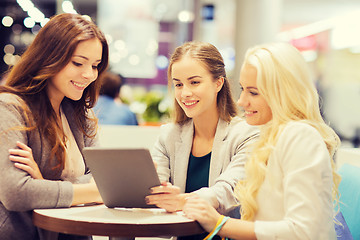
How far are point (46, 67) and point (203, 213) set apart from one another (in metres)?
1.00

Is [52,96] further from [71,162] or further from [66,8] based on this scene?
[66,8]

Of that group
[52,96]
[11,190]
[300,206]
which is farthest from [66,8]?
[300,206]

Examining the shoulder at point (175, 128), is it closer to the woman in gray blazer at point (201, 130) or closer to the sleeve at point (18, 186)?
the woman in gray blazer at point (201, 130)

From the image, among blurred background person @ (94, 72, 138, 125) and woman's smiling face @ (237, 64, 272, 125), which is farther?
blurred background person @ (94, 72, 138, 125)

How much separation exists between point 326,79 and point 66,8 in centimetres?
836

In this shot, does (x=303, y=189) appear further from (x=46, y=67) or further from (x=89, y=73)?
(x=46, y=67)

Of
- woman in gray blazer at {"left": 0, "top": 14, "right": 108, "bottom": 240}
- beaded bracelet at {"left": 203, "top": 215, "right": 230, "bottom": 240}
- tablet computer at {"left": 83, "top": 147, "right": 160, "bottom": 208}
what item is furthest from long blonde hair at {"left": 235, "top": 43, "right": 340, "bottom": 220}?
woman in gray blazer at {"left": 0, "top": 14, "right": 108, "bottom": 240}

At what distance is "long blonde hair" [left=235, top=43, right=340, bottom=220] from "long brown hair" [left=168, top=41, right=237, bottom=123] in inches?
24.8

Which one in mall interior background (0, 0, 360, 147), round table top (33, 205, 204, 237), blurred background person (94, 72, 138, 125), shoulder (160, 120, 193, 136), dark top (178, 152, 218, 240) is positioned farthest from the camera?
mall interior background (0, 0, 360, 147)

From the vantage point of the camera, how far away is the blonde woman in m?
1.59

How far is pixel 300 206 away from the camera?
5.16ft

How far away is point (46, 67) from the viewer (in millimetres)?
2129

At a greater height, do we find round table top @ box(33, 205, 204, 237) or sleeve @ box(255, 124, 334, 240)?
sleeve @ box(255, 124, 334, 240)

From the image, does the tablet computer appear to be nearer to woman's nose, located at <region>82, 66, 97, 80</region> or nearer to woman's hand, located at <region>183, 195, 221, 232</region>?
woman's hand, located at <region>183, 195, 221, 232</region>
